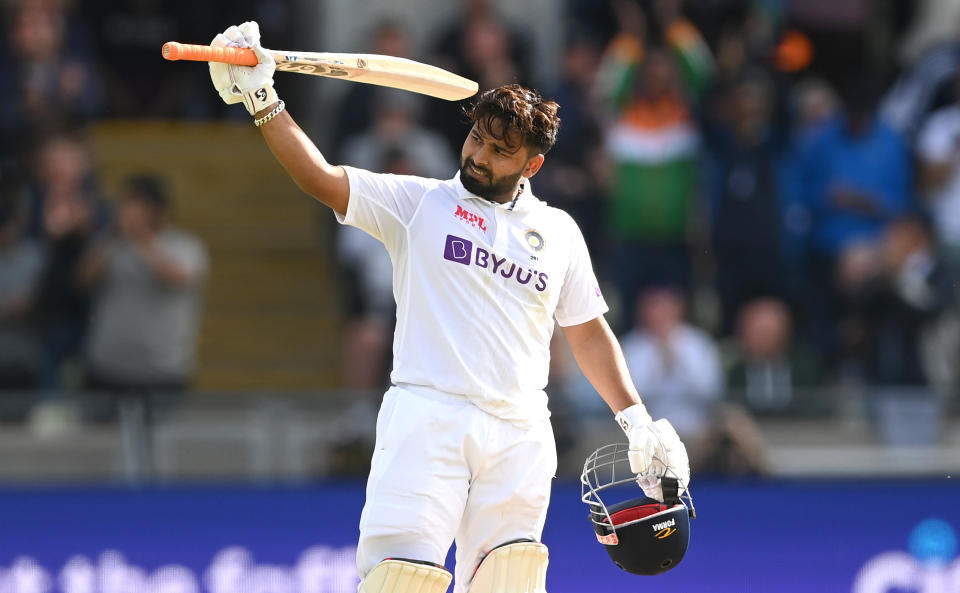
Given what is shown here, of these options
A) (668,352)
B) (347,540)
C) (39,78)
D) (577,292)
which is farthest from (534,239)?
(39,78)

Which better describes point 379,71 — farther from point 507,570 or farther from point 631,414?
point 507,570

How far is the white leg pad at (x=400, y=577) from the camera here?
4.94 meters

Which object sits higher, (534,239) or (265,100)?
(265,100)

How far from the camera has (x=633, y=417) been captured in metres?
5.42

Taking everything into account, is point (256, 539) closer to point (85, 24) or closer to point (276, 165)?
point (276, 165)

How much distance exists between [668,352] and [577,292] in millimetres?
3593

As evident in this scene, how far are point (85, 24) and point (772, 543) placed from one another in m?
7.10

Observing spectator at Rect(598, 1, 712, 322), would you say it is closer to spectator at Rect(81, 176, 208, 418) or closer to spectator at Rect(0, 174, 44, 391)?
spectator at Rect(81, 176, 208, 418)

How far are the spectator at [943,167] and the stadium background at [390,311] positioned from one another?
3 cm

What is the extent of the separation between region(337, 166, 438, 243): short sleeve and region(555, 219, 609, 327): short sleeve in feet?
1.97

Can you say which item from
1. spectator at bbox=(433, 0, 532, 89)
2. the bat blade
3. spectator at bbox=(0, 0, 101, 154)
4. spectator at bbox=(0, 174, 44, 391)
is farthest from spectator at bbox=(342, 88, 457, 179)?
the bat blade

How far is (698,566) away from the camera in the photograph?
27.0 feet

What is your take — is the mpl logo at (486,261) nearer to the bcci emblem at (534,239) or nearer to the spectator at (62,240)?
the bcci emblem at (534,239)

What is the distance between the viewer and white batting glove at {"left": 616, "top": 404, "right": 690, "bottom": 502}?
5340 mm
